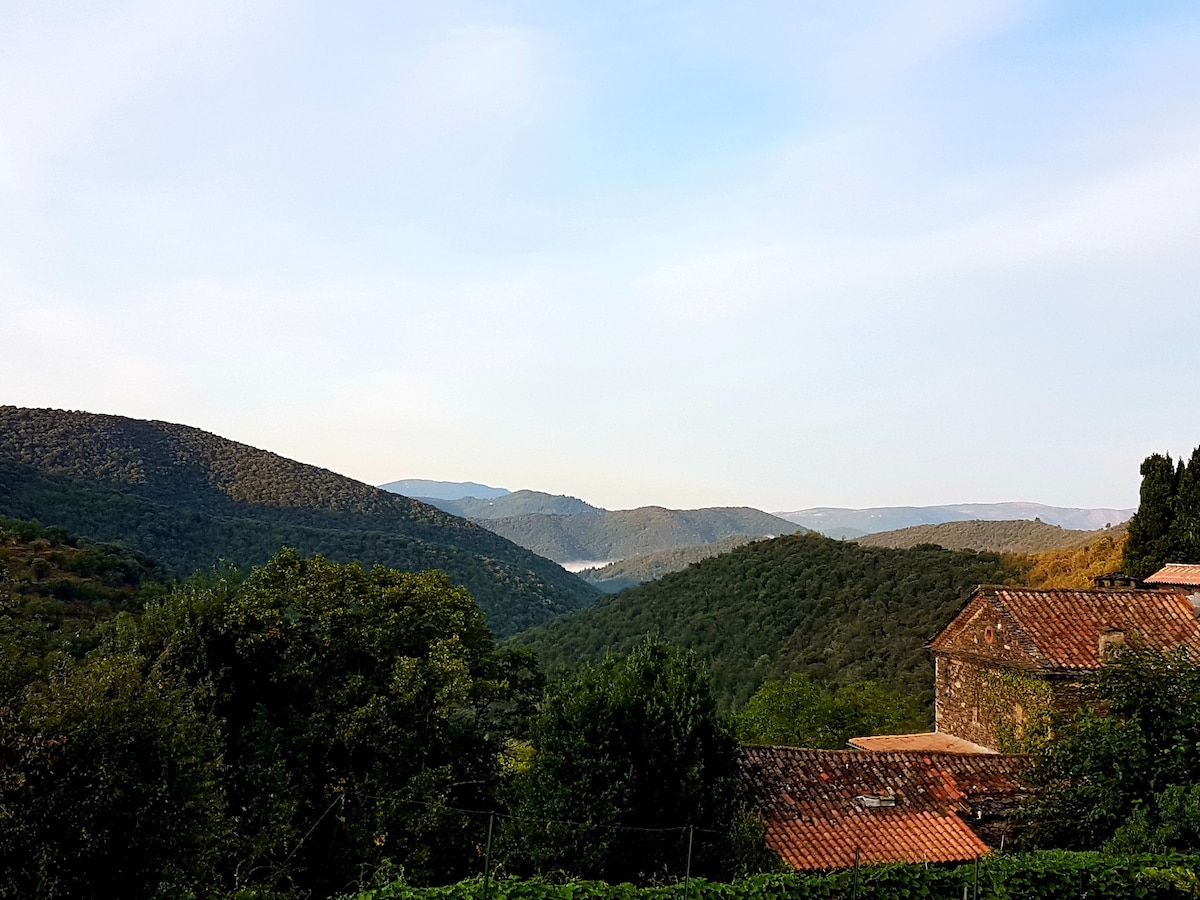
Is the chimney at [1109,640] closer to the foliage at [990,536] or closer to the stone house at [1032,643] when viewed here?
the stone house at [1032,643]

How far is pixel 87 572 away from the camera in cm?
3459

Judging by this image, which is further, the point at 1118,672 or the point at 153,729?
the point at 1118,672

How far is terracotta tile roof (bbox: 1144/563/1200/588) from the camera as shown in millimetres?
21969

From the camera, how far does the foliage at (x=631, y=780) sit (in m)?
13.9

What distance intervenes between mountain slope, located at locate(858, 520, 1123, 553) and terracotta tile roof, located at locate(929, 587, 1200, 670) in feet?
153

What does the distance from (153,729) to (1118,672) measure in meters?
16.9

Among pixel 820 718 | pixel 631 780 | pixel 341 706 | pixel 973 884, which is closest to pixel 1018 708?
pixel 973 884

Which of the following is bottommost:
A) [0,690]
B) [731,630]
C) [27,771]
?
[731,630]

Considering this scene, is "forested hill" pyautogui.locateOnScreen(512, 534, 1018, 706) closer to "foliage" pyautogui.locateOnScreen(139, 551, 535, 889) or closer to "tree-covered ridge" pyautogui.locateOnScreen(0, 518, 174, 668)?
"tree-covered ridge" pyautogui.locateOnScreen(0, 518, 174, 668)

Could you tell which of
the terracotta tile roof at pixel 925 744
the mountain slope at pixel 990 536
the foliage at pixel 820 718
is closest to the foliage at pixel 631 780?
the terracotta tile roof at pixel 925 744

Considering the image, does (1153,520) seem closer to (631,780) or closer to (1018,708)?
(1018,708)

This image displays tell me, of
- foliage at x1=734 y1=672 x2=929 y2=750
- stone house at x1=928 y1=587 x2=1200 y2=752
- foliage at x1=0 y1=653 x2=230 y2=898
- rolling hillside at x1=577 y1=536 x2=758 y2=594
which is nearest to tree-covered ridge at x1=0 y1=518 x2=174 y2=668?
foliage at x1=0 y1=653 x2=230 y2=898

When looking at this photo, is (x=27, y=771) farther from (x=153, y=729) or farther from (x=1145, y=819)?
(x=1145, y=819)

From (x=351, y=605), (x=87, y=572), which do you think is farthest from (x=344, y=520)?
(x=351, y=605)
